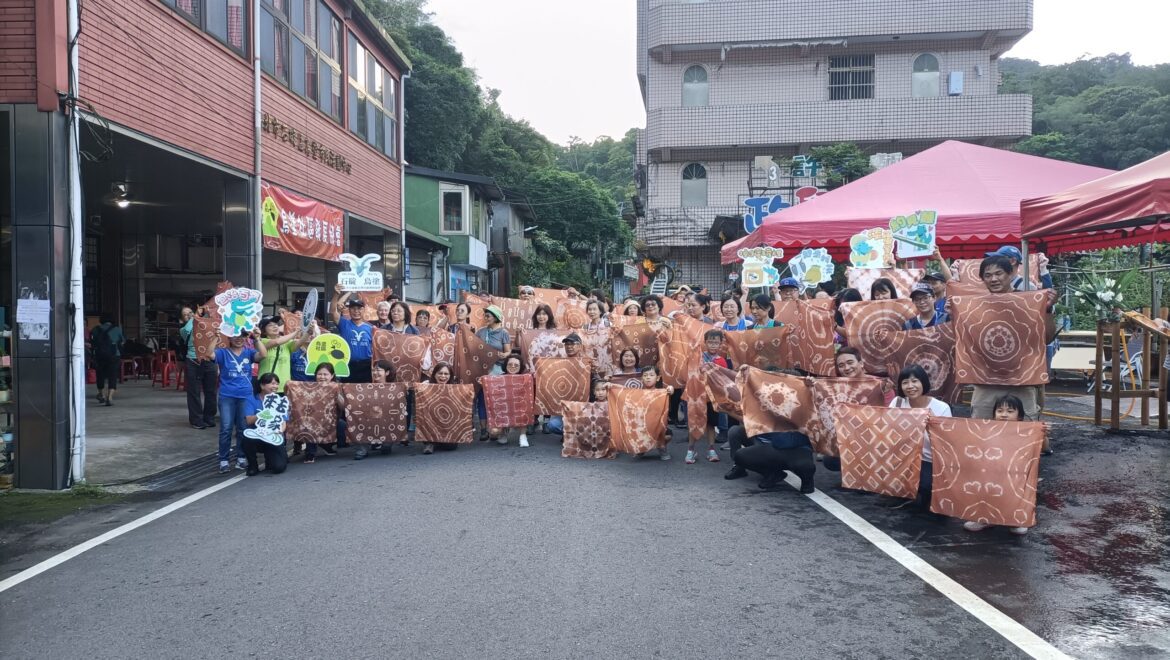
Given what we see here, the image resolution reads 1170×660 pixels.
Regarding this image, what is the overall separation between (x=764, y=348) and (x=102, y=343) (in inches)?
439

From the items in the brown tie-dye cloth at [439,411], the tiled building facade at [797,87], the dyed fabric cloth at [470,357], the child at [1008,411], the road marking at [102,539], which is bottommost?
the road marking at [102,539]

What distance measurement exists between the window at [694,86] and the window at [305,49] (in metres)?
17.4

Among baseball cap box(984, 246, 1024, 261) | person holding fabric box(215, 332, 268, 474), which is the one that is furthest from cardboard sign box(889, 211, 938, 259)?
person holding fabric box(215, 332, 268, 474)

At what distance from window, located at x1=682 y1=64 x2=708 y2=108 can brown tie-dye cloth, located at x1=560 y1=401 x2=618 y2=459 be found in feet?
81.6

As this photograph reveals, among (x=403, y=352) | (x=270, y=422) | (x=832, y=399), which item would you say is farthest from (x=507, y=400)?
(x=832, y=399)

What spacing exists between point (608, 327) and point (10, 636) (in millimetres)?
7418

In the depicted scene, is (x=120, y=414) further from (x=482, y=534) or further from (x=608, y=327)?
(x=482, y=534)

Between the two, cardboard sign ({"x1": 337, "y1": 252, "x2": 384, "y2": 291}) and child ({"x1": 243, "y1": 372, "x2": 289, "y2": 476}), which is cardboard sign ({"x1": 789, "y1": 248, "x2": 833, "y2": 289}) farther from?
child ({"x1": 243, "y1": 372, "x2": 289, "y2": 476})

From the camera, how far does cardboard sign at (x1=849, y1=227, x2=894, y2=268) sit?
380 inches

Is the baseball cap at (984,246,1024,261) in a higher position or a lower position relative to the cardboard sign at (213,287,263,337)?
higher

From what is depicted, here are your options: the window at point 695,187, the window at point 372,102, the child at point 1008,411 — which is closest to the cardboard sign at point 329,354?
the child at point 1008,411

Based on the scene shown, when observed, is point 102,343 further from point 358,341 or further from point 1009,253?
point 1009,253

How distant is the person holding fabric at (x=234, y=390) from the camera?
8.47 m

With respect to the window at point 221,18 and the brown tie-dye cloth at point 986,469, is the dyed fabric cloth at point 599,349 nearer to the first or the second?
the brown tie-dye cloth at point 986,469
